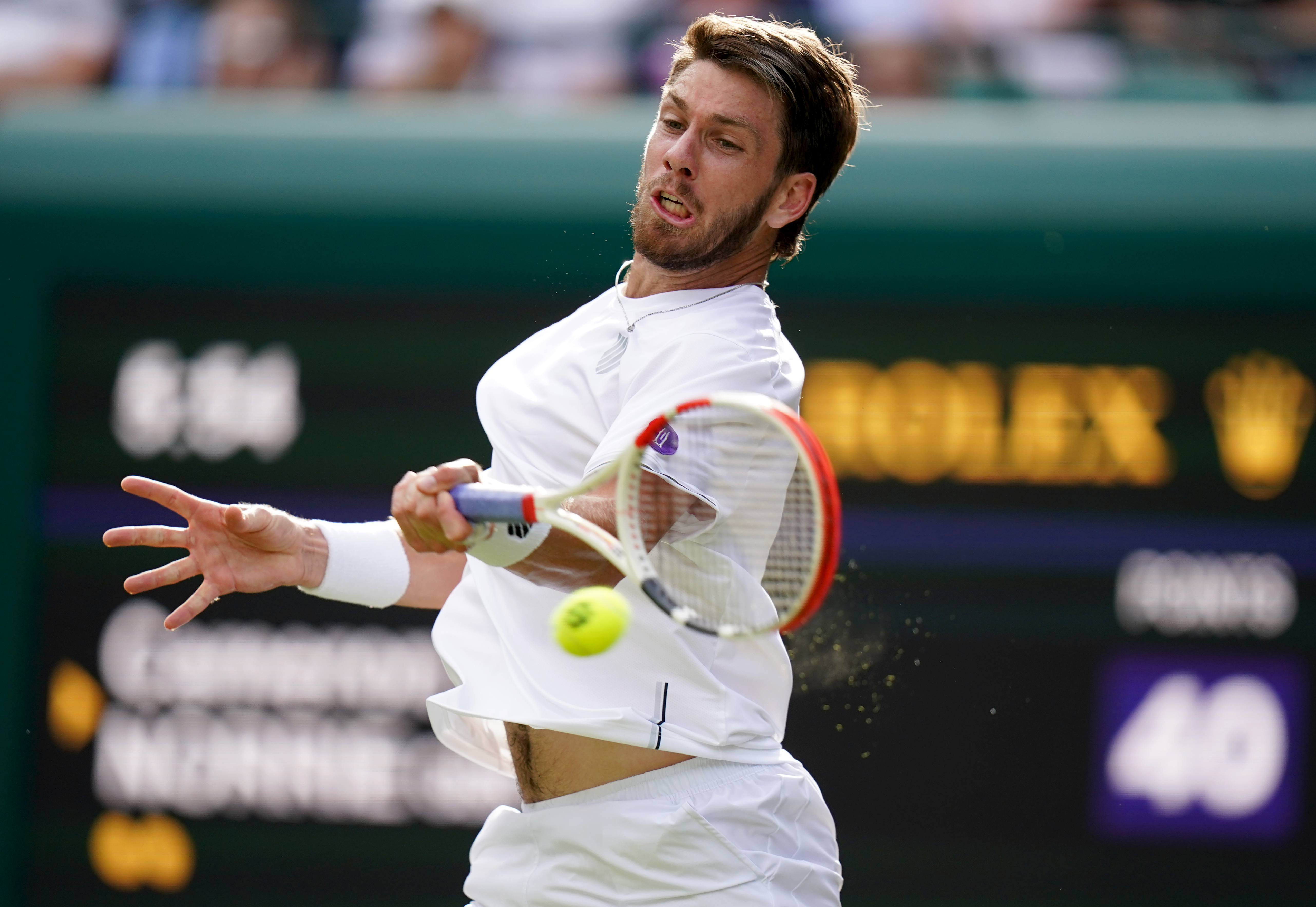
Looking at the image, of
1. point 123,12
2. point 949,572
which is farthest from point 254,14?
point 949,572

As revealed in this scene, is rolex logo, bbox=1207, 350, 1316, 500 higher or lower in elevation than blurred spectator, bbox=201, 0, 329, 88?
lower

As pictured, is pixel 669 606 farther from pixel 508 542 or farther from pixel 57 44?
pixel 57 44

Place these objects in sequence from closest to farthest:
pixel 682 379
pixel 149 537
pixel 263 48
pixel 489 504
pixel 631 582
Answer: pixel 489 504 < pixel 682 379 < pixel 631 582 < pixel 149 537 < pixel 263 48

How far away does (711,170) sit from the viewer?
7.63ft

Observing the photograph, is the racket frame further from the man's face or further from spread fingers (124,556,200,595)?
spread fingers (124,556,200,595)

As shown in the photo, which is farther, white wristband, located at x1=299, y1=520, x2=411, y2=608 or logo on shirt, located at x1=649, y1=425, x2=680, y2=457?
white wristband, located at x1=299, y1=520, x2=411, y2=608

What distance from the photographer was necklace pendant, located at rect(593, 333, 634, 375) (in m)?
2.25

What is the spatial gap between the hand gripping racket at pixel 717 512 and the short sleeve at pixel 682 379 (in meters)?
0.05

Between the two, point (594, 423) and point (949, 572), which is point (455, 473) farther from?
point (949, 572)

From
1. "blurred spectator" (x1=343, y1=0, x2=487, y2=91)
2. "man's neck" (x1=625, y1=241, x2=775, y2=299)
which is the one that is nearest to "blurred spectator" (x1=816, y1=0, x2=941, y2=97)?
"blurred spectator" (x1=343, y1=0, x2=487, y2=91)

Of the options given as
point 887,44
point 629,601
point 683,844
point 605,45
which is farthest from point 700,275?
point 605,45

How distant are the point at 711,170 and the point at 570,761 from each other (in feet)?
3.04

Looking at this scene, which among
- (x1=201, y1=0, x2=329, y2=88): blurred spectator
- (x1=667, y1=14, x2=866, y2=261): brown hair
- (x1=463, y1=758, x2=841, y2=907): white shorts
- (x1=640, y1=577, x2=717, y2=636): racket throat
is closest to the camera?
(x1=640, y1=577, x2=717, y2=636): racket throat

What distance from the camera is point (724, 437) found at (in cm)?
206
